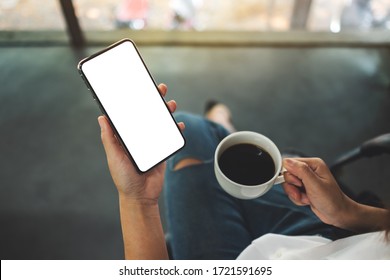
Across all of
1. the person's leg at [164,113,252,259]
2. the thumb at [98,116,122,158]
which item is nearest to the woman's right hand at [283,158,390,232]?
the person's leg at [164,113,252,259]

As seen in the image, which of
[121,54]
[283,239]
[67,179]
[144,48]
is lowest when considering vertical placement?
[67,179]

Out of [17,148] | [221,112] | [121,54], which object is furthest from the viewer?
[221,112]

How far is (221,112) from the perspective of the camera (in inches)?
47.8

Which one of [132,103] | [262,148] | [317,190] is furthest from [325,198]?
[132,103]

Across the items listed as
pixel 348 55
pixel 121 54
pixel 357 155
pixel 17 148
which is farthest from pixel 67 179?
pixel 348 55

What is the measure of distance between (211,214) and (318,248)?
216 millimetres

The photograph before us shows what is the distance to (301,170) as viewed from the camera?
615 mm

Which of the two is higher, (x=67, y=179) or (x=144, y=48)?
(x=144, y=48)

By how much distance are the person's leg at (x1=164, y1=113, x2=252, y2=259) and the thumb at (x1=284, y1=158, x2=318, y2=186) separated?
167 mm

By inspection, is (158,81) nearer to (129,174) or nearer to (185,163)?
(185,163)

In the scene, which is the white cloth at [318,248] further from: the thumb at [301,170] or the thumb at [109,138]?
the thumb at [109,138]

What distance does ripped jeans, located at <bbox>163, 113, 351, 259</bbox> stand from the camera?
0.73 meters
